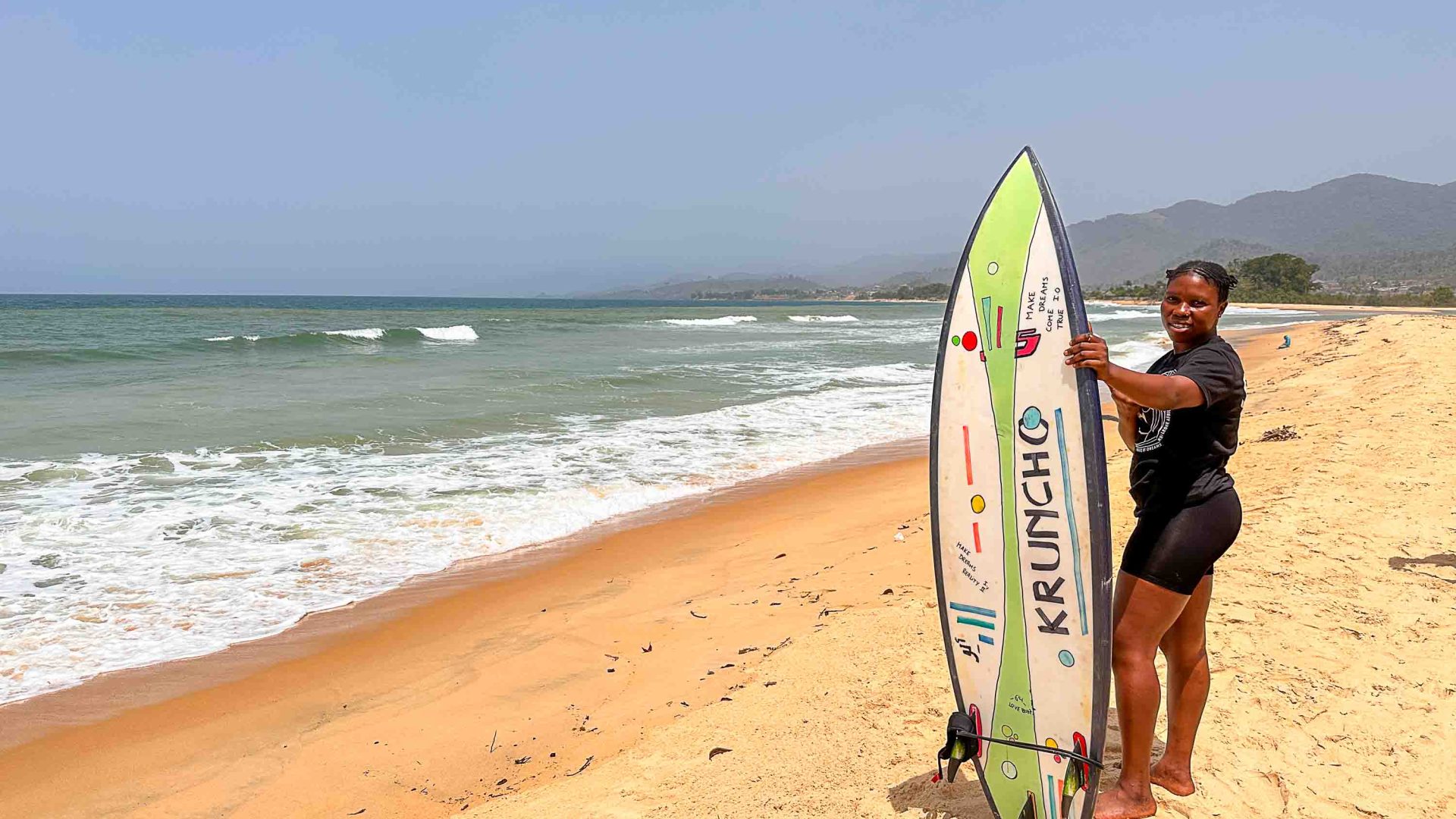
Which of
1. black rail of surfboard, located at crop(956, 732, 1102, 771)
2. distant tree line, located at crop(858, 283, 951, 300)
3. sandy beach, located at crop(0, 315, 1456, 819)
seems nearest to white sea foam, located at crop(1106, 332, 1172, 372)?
sandy beach, located at crop(0, 315, 1456, 819)

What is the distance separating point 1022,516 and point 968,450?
0.24 metres

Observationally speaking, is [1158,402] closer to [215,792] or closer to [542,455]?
[215,792]

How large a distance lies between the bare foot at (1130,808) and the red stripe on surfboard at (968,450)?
1015mm

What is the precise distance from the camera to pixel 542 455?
9070mm

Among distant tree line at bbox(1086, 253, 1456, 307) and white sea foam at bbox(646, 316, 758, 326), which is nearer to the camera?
white sea foam at bbox(646, 316, 758, 326)

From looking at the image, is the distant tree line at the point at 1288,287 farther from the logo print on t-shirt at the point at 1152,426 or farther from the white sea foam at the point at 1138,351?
the logo print on t-shirt at the point at 1152,426

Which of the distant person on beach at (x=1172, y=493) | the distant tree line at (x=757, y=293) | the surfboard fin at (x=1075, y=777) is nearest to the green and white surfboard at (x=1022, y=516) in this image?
the surfboard fin at (x=1075, y=777)

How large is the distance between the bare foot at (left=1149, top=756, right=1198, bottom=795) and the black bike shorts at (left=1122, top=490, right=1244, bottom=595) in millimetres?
676

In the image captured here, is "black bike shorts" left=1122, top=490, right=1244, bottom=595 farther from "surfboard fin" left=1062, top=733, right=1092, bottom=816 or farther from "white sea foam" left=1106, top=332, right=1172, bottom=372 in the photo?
"white sea foam" left=1106, top=332, right=1172, bottom=372

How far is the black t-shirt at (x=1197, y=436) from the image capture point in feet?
6.81

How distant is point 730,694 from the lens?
352 cm

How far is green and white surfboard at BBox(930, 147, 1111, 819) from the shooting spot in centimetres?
218

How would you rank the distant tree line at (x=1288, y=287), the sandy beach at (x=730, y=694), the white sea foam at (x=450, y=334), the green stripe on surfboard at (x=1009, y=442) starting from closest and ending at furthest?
the green stripe on surfboard at (x=1009, y=442), the sandy beach at (x=730, y=694), the white sea foam at (x=450, y=334), the distant tree line at (x=1288, y=287)

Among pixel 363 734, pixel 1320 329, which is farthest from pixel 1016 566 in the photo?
pixel 1320 329
